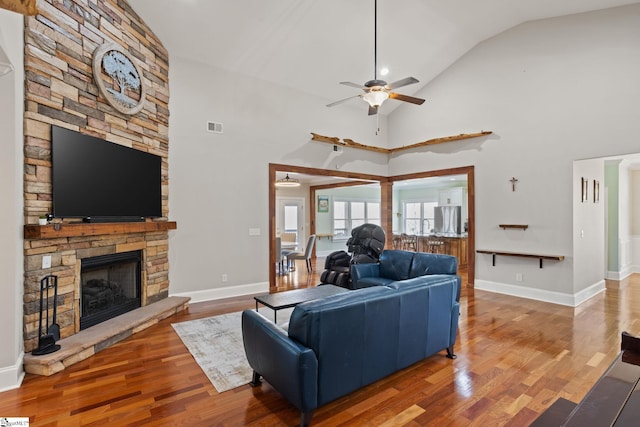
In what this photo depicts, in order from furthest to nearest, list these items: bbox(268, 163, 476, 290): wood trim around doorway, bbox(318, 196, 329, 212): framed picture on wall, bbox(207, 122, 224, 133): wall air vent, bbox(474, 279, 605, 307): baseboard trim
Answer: bbox(318, 196, 329, 212): framed picture on wall, bbox(268, 163, 476, 290): wood trim around doorway, bbox(207, 122, 224, 133): wall air vent, bbox(474, 279, 605, 307): baseboard trim

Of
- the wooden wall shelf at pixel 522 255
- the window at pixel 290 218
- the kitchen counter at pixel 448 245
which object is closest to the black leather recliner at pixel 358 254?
the wooden wall shelf at pixel 522 255

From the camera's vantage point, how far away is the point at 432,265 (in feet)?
14.4

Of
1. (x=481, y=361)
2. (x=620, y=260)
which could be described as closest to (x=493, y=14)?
(x=481, y=361)

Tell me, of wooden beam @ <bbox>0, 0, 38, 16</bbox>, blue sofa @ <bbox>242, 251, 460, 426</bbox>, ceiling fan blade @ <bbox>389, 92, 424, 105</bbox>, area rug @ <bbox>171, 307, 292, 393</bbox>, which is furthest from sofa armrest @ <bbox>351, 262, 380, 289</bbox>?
wooden beam @ <bbox>0, 0, 38, 16</bbox>

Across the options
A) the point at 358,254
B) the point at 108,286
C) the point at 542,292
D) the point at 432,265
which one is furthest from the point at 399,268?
the point at 108,286

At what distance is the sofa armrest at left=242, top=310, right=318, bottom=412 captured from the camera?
2.00m

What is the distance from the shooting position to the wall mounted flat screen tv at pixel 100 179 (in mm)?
3268

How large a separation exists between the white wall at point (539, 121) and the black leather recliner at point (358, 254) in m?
2.10

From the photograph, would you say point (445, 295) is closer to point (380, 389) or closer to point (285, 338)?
point (380, 389)

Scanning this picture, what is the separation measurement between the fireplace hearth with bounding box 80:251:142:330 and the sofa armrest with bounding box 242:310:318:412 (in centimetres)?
233

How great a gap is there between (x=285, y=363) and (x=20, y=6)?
2346 millimetres

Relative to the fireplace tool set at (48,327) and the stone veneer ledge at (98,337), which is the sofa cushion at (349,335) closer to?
the stone veneer ledge at (98,337)

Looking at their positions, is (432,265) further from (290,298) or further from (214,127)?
(214,127)

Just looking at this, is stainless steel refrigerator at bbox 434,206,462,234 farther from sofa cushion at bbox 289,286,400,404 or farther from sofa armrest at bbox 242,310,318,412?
sofa armrest at bbox 242,310,318,412
